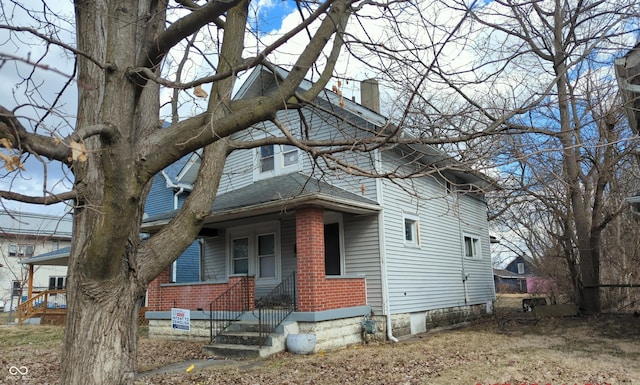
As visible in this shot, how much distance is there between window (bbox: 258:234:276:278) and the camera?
14211mm

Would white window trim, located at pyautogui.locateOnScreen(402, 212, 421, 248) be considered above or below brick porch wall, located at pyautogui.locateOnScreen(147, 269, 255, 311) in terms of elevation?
above

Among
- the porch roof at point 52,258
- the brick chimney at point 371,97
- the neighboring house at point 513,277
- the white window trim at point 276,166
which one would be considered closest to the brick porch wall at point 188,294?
the white window trim at point 276,166

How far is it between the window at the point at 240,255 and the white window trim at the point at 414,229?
4763 millimetres

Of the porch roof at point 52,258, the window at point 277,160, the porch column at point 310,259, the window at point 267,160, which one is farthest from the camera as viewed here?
the porch roof at point 52,258

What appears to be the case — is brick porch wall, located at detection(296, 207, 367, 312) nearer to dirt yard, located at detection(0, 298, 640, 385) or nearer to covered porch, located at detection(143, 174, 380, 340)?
covered porch, located at detection(143, 174, 380, 340)

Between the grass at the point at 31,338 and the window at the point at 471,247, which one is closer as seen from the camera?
the grass at the point at 31,338

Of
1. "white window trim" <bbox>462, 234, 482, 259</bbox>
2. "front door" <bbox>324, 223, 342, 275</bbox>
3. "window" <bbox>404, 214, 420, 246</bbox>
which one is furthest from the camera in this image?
"white window trim" <bbox>462, 234, 482, 259</bbox>

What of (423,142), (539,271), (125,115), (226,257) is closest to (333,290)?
(226,257)

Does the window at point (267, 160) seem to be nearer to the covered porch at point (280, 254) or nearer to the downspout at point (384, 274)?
the covered porch at point (280, 254)

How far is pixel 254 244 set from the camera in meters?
14.6

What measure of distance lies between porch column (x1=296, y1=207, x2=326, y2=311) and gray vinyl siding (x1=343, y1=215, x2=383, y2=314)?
1706mm

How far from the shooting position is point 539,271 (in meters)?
22.9

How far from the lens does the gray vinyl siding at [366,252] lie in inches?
490

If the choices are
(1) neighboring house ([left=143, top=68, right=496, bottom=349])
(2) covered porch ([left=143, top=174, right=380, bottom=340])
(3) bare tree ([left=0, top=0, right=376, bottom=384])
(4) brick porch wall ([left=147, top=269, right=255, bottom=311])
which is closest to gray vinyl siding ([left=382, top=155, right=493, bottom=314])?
(1) neighboring house ([left=143, top=68, right=496, bottom=349])
